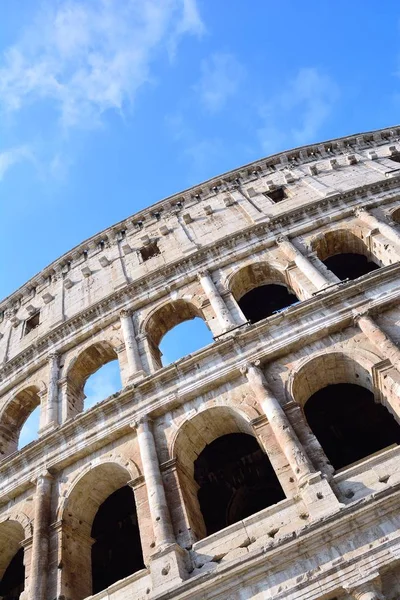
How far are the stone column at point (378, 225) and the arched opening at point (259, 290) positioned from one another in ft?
8.88

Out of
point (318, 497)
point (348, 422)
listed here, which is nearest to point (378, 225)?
point (348, 422)

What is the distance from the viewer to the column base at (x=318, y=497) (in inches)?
273

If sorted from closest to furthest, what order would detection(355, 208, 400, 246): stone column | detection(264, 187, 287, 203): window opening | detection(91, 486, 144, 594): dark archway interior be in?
1. detection(91, 486, 144, 594): dark archway interior
2. detection(355, 208, 400, 246): stone column
3. detection(264, 187, 287, 203): window opening

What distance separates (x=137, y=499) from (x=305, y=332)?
14.1 ft

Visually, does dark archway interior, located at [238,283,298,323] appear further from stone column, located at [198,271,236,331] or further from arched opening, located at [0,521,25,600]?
arched opening, located at [0,521,25,600]

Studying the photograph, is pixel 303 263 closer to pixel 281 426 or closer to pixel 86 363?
pixel 281 426

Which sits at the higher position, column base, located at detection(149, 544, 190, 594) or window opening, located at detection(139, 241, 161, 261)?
window opening, located at detection(139, 241, 161, 261)

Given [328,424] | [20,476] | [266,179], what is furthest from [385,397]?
[266,179]

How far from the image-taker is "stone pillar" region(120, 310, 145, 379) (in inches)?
446

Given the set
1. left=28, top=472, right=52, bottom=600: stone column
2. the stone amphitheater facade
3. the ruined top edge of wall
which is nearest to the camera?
the stone amphitheater facade

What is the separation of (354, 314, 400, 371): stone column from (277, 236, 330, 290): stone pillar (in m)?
1.86

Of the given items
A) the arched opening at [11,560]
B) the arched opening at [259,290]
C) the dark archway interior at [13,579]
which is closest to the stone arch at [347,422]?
the arched opening at [259,290]

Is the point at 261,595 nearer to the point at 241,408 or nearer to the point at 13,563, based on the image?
the point at 241,408

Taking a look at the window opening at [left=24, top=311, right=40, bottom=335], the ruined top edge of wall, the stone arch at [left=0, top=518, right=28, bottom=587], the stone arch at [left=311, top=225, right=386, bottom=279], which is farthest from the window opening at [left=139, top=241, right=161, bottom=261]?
the stone arch at [left=0, top=518, right=28, bottom=587]
